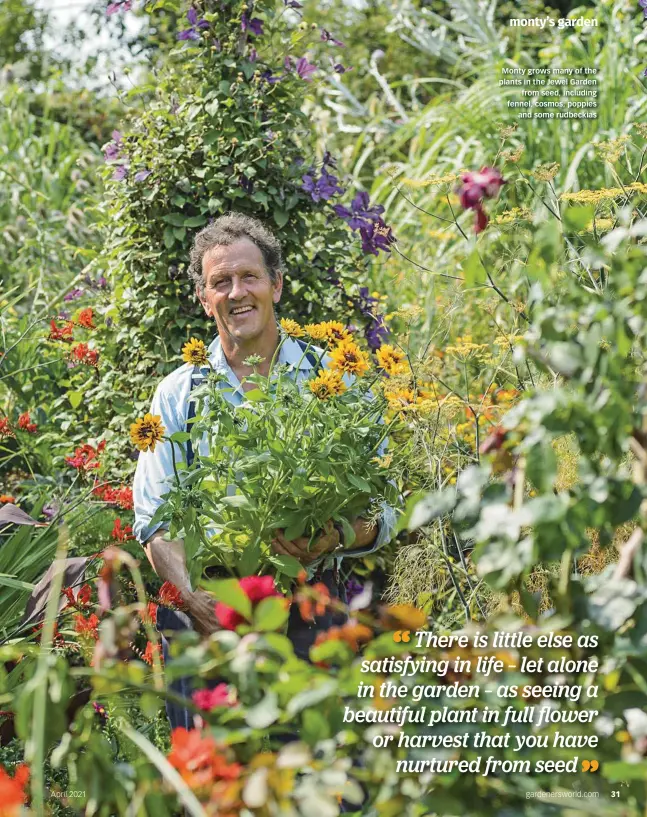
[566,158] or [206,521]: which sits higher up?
[566,158]

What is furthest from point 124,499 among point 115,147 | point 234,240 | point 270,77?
point 270,77

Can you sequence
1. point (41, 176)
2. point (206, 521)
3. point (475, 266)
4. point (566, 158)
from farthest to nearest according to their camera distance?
point (41, 176) → point (566, 158) → point (206, 521) → point (475, 266)

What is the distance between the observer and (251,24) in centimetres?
311

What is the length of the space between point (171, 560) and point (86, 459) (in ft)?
2.29

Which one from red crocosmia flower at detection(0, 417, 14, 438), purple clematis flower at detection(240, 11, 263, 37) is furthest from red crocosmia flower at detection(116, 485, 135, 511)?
purple clematis flower at detection(240, 11, 263, 37)

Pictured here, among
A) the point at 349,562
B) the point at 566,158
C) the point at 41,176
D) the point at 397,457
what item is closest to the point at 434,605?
the point at 349,562

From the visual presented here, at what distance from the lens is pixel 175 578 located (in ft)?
7.51

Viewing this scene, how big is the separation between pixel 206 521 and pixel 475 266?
3.52ft

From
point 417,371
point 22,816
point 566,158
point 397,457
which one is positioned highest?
point 566,158

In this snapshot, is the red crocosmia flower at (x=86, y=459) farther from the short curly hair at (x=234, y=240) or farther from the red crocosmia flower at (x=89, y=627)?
the red crocosmia flower at (x=89, y=627)

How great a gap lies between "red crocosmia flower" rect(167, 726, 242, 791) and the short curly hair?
180 cm

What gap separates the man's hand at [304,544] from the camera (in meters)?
2.11

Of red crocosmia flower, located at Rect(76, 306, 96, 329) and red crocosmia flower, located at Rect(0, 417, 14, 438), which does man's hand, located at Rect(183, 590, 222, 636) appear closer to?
red crocosmia flower, located at Rect(0, 417, 14, 438)

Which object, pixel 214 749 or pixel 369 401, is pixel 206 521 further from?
pixel 214 749
